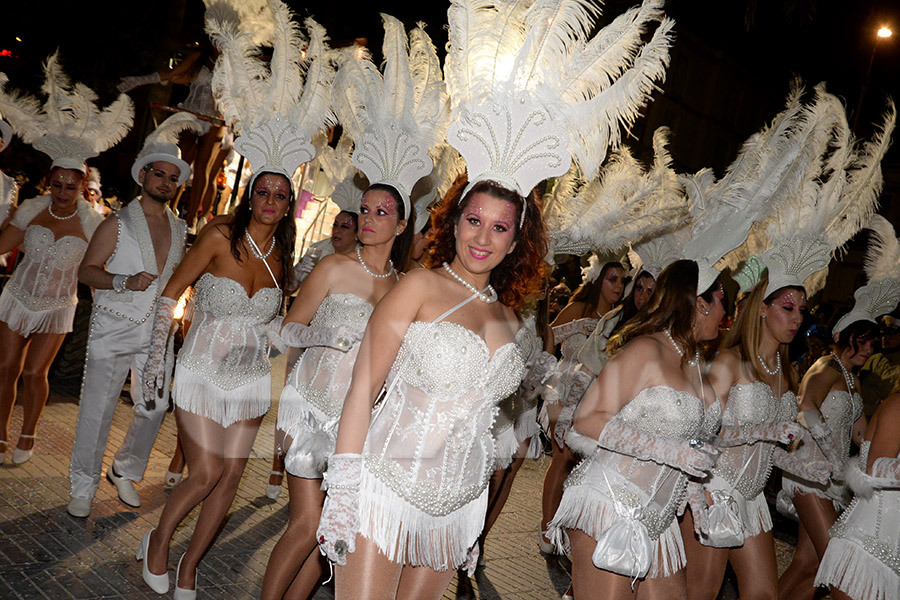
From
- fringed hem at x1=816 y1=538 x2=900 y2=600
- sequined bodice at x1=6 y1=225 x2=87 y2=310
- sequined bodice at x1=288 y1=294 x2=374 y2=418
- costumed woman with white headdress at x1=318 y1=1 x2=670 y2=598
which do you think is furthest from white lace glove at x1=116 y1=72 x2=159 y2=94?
fringed hem at x1=816 y1=538 x2=900 y2=600

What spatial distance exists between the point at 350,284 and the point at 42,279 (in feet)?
10.8

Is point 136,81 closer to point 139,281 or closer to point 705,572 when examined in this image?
point 139,281

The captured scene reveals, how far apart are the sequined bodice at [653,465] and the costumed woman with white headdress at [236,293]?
185cm

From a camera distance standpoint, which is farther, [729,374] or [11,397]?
[11,397]

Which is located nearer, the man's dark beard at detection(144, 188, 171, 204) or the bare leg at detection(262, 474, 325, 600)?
the bare leg at detection(262, 474, 325, 600)

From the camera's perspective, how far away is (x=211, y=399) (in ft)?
14.4

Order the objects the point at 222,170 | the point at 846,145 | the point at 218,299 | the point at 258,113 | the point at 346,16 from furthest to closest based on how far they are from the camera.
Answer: the point at 346,16, the point at 222,170, the point at 846,145, the point at 258,113, the point at 218,299

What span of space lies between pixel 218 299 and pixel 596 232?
9.86ft

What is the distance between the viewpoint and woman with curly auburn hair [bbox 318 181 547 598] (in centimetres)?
280

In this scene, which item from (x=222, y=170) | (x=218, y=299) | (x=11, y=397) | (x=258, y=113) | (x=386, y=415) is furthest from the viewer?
(x=222, y=170)

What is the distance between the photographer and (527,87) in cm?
321

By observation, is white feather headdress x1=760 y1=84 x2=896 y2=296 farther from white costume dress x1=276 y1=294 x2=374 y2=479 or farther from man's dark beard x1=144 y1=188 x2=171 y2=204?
man's dark beard x1=144 y1=188 x2=171 y2=204

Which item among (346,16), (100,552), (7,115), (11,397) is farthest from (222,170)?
(100,552)

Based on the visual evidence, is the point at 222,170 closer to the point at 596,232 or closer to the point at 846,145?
the point at 596,232
